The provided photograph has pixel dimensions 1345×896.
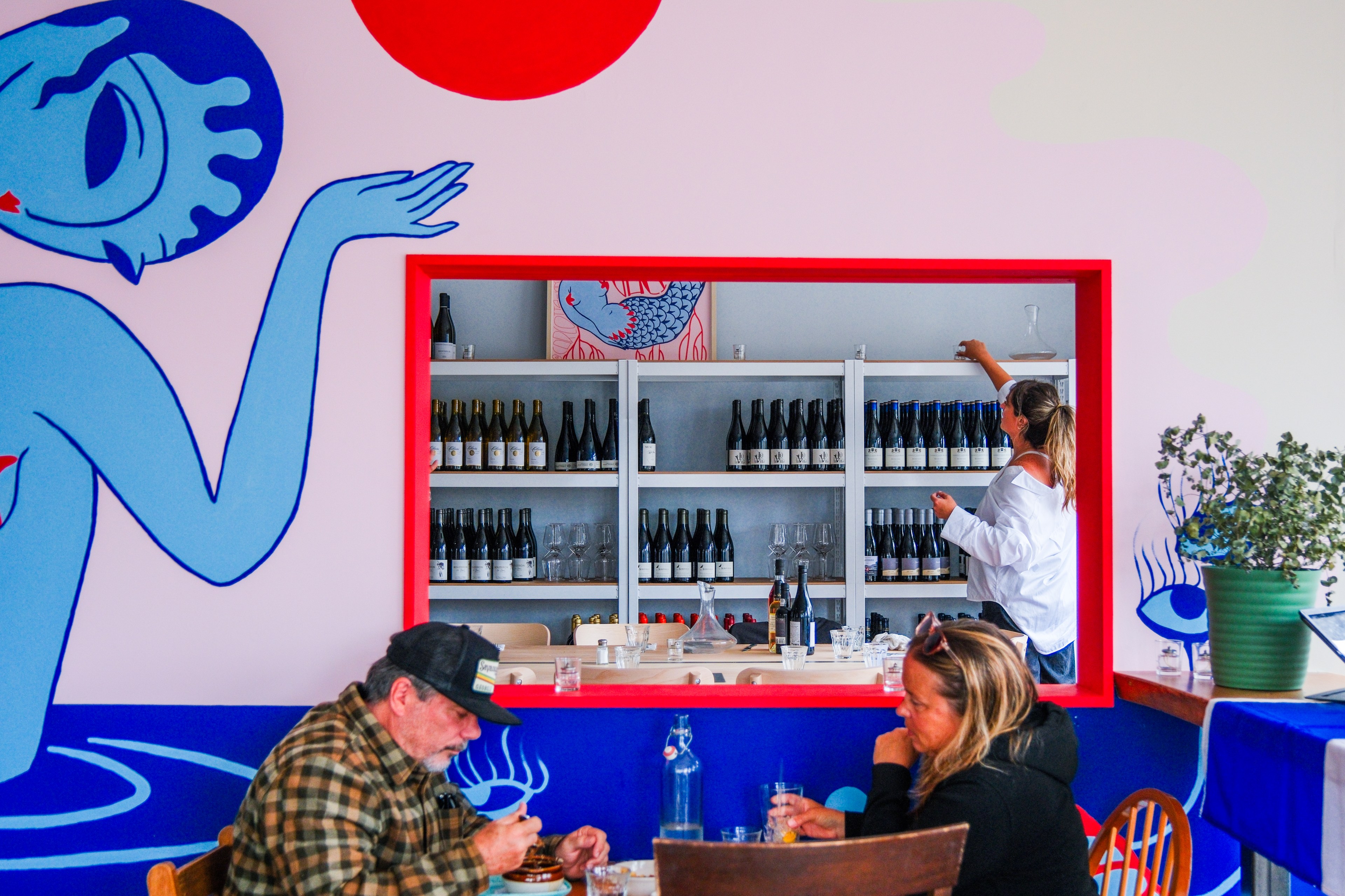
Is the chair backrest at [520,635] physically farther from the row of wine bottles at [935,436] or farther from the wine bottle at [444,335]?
the row of wine bottles at [935,436]

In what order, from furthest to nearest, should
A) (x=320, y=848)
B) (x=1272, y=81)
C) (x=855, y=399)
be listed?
(x=855, y=399)
(x=1272, y=81)
(x=320, y=848)

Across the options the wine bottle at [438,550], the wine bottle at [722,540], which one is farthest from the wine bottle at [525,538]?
the wine bottle at [722,540]

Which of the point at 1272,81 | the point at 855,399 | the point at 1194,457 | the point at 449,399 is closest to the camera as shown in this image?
the point at 1194,457

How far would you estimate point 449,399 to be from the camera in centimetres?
447

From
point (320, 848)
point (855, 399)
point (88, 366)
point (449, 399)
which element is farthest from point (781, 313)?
point (320, 848)

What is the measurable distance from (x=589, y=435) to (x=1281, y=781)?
322 cm

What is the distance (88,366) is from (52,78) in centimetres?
63

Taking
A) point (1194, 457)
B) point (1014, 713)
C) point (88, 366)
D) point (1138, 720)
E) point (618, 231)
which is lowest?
point (1138, 720)

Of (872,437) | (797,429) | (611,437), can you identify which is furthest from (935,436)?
(611,437)

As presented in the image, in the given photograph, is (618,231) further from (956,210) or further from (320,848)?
(320,848)

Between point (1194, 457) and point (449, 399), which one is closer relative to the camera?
point (1194, 457)

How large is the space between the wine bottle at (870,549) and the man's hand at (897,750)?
7.81 feet

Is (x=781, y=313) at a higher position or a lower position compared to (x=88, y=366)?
higher

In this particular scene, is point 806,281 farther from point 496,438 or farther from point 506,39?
point 496,438
